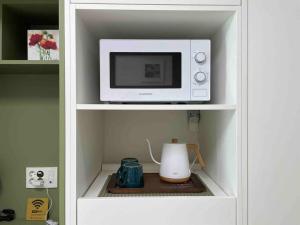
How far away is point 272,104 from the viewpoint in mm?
972

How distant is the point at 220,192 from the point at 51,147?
879 mm

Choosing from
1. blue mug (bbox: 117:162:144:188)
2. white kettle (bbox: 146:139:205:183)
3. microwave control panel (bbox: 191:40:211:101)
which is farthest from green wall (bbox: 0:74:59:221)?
microwave control panel (bbox: 191:40:211:101)

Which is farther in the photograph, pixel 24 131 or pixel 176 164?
pixel 24 131

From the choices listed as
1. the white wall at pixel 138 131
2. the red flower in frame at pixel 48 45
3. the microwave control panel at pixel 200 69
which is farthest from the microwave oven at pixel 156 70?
the white wall at pixel 138 131

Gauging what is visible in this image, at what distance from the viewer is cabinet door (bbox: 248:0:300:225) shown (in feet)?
3.18

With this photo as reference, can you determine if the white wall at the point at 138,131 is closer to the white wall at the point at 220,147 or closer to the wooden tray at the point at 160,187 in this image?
the white wall at the point at 220,147

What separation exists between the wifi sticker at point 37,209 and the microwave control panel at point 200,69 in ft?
3.13

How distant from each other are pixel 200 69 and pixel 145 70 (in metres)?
0.22

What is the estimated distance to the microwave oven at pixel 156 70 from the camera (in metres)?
1.06

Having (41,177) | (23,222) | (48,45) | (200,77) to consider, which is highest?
(48,45)

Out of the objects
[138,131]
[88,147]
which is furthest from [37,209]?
[138,131]

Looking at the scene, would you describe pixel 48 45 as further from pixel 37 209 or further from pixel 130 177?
Answer: pixel 37 209

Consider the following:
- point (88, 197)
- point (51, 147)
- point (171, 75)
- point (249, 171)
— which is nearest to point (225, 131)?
point (249, 171)

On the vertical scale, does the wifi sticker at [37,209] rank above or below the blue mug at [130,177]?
below
